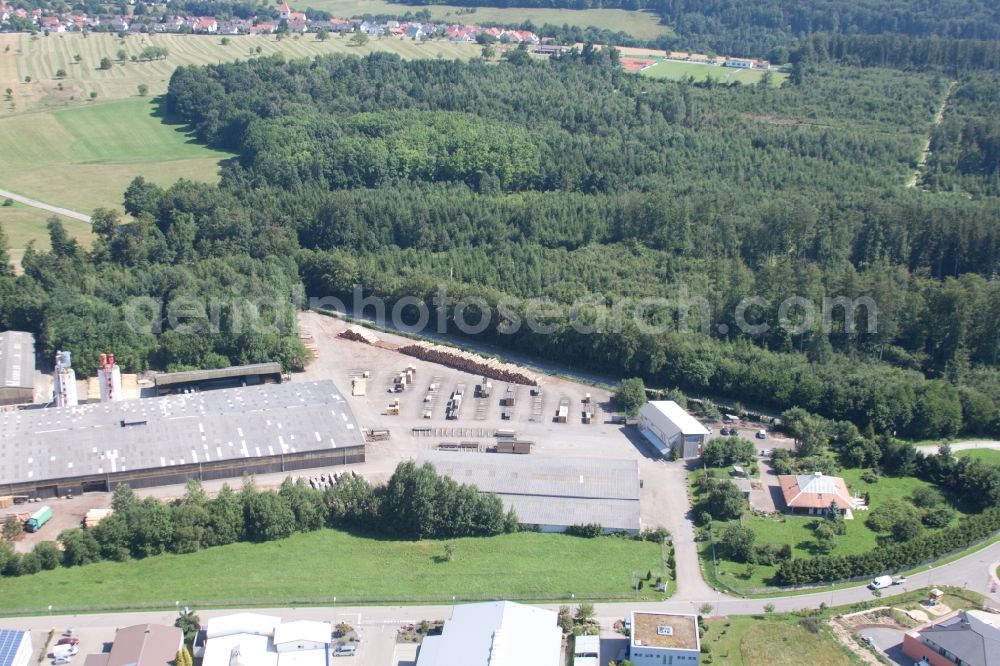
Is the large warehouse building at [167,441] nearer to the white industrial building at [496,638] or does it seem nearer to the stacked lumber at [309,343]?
the stacked lumber at [309,343]

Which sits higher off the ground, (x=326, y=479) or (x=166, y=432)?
(x=166, y=432)

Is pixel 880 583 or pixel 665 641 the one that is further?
pixel 880 583

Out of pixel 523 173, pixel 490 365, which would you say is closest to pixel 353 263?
pixel 490 365

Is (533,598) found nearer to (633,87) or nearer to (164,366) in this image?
(164,366)

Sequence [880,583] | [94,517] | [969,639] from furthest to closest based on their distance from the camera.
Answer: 1. [94,517]
2. [880,583]
3. [969,639]

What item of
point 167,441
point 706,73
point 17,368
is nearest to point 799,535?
point 167,441

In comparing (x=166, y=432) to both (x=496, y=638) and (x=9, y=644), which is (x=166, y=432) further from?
(x=496, y=638)

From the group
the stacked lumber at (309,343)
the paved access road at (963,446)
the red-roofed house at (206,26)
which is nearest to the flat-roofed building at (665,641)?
the paved access road at (963,446)
